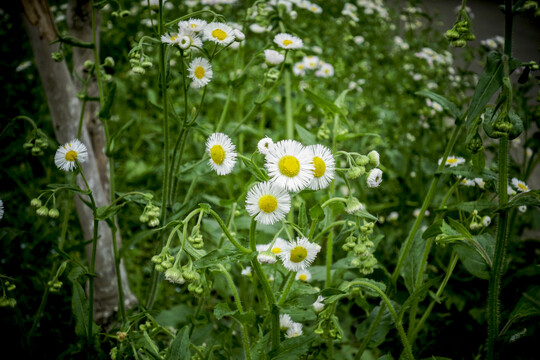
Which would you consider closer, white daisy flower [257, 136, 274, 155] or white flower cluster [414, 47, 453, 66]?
white daisy flower [257, 136, 274, 155]

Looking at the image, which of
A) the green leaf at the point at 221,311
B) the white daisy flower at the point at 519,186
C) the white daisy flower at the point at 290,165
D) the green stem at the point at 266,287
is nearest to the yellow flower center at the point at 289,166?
the white daisy flower at the point at 290,165

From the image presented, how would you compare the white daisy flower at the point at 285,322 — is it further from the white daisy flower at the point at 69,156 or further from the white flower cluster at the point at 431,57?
the white flower cluster at the point at 431,57

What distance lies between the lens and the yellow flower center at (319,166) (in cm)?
83

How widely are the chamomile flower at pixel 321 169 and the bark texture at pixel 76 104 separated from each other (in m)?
0.97

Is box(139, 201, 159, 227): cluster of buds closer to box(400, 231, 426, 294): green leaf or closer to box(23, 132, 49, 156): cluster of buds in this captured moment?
box(23, 132, 49, 156): cluster of buds

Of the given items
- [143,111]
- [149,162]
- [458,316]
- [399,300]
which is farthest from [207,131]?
[143,111]

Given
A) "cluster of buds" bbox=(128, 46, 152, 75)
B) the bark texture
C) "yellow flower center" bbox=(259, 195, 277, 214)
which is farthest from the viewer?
the bark texture

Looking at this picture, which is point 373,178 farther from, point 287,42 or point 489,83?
point 287,42

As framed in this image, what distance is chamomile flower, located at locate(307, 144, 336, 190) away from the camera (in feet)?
2.72

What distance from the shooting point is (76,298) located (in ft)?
3.77

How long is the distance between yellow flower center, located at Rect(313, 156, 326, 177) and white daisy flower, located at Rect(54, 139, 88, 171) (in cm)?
63

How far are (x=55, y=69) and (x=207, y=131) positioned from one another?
0.65 m

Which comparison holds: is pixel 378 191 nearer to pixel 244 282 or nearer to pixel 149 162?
pixel 244 282

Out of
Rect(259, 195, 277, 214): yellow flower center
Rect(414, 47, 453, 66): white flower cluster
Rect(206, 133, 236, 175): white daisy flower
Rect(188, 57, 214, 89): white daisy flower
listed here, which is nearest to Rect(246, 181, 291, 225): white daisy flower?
Rect(259, 195, 277, 214): yellow flower center
